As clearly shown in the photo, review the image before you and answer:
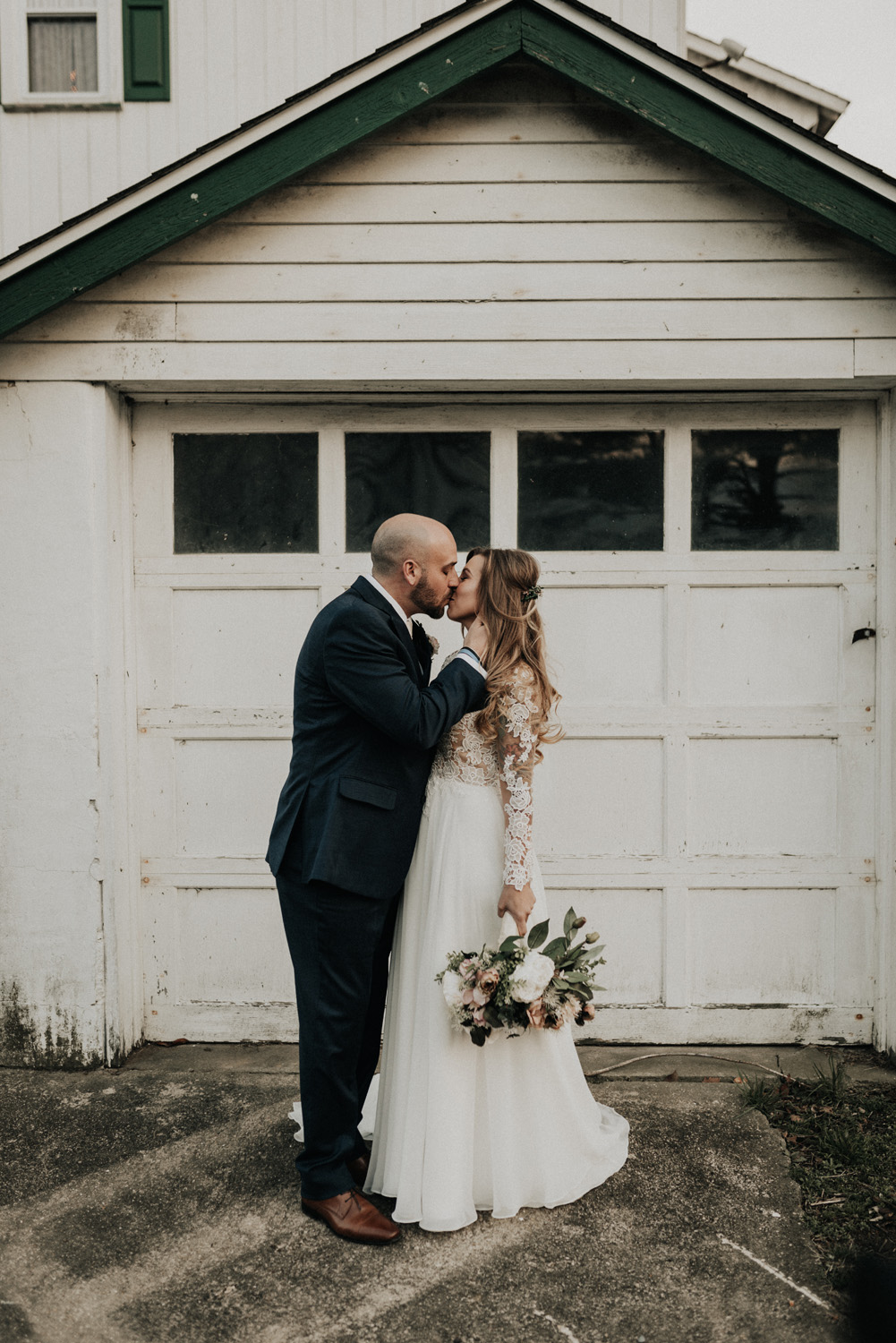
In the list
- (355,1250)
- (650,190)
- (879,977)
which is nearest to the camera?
(355,1250)

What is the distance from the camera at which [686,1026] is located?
171 inches

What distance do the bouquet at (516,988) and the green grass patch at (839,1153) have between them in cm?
98

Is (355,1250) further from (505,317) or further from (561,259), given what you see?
(561,259)

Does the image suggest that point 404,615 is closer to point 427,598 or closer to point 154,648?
point 427,598

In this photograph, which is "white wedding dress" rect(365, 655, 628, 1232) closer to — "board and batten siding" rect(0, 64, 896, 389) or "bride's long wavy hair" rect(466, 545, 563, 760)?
"bride's long wavy hair" rect(466, 545, 563, 760)

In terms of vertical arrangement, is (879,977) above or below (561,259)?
below

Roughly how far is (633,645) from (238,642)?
1.73 meters

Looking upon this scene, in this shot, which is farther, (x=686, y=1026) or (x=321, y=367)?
(x=686, y=1026)

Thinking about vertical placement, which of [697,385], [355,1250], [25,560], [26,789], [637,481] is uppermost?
[697,385]

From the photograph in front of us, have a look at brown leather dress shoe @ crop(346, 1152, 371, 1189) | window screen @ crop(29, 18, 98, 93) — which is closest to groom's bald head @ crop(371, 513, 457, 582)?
brown leather dress shoe @ crop(346, 1152, 371, 1189)

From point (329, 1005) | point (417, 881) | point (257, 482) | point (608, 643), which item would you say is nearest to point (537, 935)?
point (417, 881)

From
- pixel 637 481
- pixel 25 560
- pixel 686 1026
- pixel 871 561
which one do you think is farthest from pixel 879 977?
pixel 25 560

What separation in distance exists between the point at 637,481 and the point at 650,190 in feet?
3.78

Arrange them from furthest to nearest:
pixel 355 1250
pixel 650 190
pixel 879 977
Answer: pixel 879 977 < pixel 650 190 < pixel 355 1250
